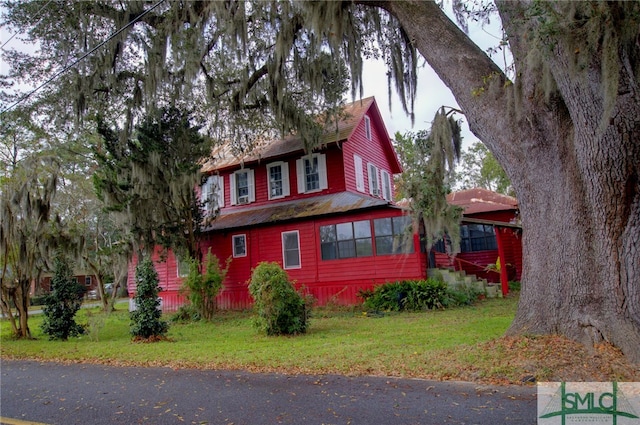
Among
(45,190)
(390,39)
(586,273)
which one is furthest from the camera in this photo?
(45,190)

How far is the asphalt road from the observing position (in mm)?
4172

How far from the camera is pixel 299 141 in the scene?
706 inches

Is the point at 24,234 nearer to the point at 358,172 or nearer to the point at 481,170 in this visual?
the point at 358,172

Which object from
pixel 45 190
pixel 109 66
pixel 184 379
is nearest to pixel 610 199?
pixel 184 379

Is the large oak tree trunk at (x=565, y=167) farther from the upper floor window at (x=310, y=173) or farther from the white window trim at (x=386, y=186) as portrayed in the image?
the white window trim at (x=386, y=186)

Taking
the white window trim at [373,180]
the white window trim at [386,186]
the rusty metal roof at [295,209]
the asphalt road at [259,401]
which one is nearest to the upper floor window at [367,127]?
the white window trim at [373,180]

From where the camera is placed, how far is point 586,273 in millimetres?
5859

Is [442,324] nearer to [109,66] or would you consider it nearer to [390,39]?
[390,39]

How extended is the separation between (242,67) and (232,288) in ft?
27.6

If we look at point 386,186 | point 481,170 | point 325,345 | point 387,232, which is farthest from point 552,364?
point 481,170

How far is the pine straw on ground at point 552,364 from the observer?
498 centimetres

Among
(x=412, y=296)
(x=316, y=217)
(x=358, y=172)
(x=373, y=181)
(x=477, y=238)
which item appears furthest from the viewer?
(x=373, y=181)

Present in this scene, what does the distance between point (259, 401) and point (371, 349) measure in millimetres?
2930

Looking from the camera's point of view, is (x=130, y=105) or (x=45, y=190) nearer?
(x=45, y=190)
